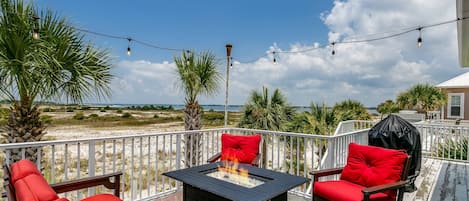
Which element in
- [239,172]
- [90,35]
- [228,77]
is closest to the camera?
[239,172]

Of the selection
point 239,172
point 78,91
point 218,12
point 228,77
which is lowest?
point 239,172

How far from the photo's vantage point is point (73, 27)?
3.78m

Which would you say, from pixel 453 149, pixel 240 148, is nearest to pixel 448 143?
pixel 453 149

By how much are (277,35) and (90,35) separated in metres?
7.73

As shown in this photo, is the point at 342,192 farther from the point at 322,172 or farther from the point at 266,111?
the point at 266,111

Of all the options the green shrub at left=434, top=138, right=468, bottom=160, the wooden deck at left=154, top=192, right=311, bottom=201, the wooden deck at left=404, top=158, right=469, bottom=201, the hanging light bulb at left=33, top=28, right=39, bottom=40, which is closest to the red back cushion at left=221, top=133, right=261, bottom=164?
the wooden deck at left=154, top=192, right=311, bottom=201

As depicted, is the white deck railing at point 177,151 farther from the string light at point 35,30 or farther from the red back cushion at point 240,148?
the string light at point 35,30

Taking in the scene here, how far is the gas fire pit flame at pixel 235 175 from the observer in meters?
2.66

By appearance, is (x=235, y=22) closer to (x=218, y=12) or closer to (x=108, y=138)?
(x=218, y=12)

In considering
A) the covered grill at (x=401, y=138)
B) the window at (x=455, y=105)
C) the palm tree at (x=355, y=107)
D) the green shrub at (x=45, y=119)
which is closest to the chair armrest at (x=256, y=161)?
the covered grill at (x=401, y=138)

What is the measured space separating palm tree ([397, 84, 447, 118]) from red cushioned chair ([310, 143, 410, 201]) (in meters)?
11.7

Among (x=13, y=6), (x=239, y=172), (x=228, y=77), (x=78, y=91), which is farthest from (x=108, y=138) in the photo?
(x=228, y=77)

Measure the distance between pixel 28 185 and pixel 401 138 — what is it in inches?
166

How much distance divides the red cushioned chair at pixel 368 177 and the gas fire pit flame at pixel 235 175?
0.75m
